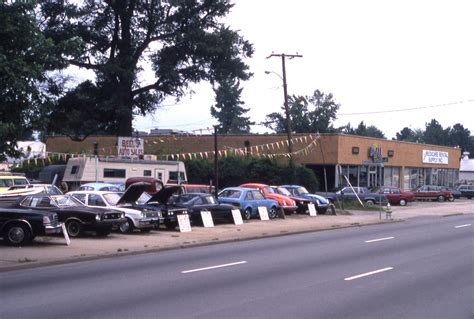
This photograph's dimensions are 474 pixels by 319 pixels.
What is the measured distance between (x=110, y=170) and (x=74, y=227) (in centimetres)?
1775

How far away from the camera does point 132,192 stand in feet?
78.9

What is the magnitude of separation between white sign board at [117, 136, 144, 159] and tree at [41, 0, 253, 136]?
2605mm

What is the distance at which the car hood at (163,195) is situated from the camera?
2545cm

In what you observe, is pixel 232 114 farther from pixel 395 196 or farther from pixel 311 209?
pixel 311 209

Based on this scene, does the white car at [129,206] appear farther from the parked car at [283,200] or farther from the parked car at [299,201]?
the parked car at [299,201]

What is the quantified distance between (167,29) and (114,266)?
29.3 m

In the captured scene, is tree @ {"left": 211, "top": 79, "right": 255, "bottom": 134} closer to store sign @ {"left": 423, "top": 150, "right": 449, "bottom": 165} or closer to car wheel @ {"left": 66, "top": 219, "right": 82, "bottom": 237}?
store sign @ {"left": 423, "top": 150, "right": 449, "bottom": 165}

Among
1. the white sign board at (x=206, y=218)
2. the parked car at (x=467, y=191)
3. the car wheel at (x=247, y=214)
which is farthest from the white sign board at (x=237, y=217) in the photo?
the parked car at (x=467, y=191)

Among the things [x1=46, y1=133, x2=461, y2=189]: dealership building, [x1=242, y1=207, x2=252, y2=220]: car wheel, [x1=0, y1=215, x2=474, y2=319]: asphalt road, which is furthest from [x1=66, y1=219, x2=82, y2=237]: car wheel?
[x1=46, y1=133, x2=461, y2=189]: dealership building

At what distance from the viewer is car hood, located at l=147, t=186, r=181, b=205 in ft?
83.5

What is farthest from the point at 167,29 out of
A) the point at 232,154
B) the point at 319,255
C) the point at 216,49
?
the point at 319,255

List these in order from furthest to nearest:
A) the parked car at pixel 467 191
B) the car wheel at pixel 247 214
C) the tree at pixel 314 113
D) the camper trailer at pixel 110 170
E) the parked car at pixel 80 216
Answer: the tree at pixel 314 113, the parked car at pixel 467 191, the camper trailer at pixel 110 170, the car wheel at pixel 247 214, the parked car at pixel 80 216

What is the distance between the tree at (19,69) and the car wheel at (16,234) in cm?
502

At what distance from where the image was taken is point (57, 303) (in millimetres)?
10664
